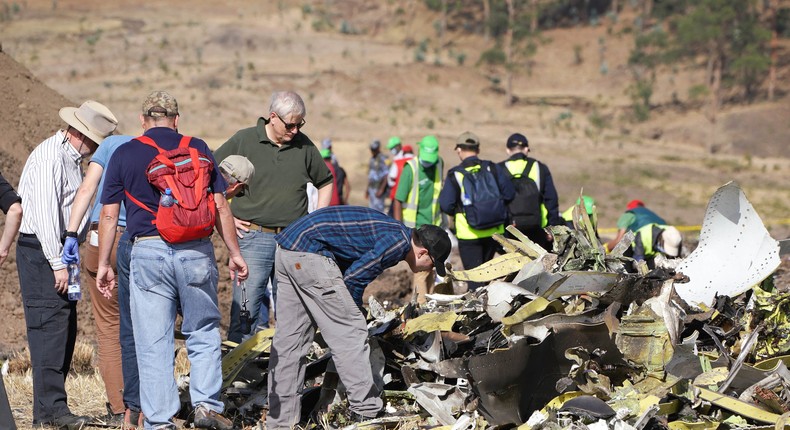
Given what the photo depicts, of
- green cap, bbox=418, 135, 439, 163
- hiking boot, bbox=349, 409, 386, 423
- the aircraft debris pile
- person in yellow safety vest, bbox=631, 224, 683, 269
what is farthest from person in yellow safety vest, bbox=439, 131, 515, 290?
hiking boot, bbox=349, 409, 386, 423

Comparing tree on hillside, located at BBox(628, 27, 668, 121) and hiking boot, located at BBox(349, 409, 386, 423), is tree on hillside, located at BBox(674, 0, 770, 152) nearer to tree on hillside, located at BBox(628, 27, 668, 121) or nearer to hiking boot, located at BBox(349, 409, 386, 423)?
tree on hillside, located at BBox(628, 27, 668, 121)

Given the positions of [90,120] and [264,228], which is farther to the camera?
[264,228]

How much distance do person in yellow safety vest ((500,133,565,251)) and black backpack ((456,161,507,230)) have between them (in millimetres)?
184

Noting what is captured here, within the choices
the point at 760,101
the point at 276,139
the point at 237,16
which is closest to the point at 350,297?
the point at 276,139

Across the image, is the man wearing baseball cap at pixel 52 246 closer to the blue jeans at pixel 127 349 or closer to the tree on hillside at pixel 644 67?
the blue jeans at pixel 127 349

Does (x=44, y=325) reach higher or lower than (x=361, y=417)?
higher

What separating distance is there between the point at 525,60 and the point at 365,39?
781 centimetres

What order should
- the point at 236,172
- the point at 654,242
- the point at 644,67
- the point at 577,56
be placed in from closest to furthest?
the point at 236,172 < the point at 654,242 < the point at 644,67 < the point at 577,56

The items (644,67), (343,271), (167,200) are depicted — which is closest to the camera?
(167,200)

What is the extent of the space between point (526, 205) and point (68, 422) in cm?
402

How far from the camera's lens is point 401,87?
127 ft

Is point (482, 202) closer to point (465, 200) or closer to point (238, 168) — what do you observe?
point (465, 200)

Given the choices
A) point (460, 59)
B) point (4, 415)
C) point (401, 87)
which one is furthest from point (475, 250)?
point (460, 59)

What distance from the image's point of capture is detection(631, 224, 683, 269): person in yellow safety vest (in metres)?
8.41
